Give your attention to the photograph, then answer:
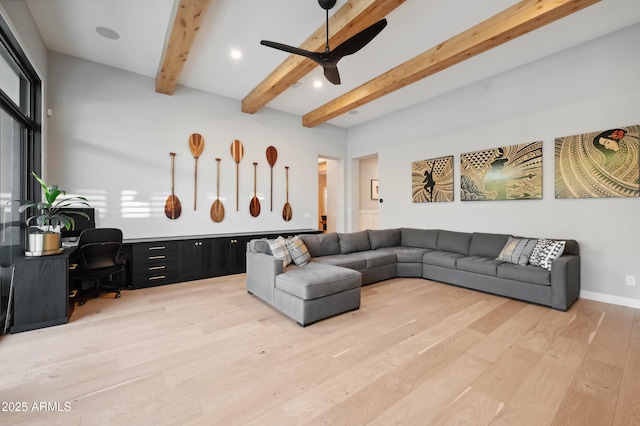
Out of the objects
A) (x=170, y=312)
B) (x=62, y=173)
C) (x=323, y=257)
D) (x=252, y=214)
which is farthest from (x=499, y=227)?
(x=62, y=173)

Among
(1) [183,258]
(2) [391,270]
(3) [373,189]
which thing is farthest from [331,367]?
(3) [373,189]

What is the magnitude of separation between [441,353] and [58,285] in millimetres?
3710

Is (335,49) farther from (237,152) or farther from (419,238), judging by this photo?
(419,238)

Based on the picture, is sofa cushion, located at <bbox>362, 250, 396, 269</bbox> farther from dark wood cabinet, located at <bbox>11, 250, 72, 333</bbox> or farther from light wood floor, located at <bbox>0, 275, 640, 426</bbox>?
dark wood cabinet, located at <bbox>11, 250, 72, 333</bbox>

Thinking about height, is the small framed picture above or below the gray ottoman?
above

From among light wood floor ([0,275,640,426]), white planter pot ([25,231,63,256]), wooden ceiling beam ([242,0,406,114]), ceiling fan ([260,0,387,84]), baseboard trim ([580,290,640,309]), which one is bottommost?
light wood floor ([0,275,640,426])

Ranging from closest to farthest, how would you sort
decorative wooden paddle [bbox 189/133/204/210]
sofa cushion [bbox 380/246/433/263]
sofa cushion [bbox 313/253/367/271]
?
sofa cushion [bbox 313/253/367/271], sofa cushion [bbox 380/246/433/263], decorative wooden paddle [bbox 189/133/204/210]

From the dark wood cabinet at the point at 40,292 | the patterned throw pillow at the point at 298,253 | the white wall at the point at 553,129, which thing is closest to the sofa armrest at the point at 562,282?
the white wall at the point at 553,129

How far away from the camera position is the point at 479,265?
153 inches

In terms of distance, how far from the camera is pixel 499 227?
14.7ft

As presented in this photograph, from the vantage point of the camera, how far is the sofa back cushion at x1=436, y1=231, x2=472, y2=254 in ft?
15.0

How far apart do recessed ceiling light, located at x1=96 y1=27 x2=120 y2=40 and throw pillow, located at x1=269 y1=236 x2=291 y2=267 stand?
3.27m

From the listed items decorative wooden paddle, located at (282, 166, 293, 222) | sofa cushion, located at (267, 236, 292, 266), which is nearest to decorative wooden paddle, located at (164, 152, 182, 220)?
decorative wooden paddle, located at (282, 166, 293, 222)

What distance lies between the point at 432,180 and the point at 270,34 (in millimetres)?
3777
